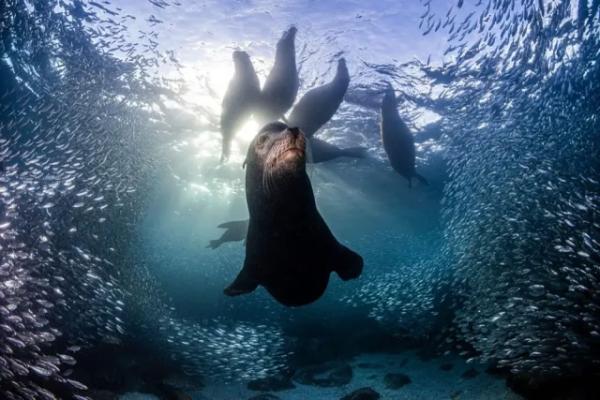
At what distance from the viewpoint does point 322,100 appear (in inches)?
208

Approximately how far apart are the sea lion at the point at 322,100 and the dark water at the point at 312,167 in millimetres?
3110

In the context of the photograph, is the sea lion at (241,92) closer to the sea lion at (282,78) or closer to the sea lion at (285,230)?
the sea lion at (282,78)

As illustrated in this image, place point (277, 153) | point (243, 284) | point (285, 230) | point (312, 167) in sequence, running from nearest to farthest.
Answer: point (277, 153) → point (285, 230) → point (243, 284) → point (312, 167)

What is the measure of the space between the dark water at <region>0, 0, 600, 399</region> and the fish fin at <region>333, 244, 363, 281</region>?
6.06m

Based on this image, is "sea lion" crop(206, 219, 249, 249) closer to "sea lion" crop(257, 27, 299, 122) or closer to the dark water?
"sea lion" crop(257, 27, 299, 122)

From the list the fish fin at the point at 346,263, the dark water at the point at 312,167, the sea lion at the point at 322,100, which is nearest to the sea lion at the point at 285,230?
the fish fin at the point at 346,263

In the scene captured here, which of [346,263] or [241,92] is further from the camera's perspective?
[241,92]

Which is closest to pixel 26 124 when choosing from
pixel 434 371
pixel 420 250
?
pixel 434 371

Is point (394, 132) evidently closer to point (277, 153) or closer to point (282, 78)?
point (282, 78)

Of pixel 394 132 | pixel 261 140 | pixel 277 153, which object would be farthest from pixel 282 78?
pixel 277 153

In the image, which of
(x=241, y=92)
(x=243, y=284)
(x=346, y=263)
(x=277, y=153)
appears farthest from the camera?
(x=241, y=92)

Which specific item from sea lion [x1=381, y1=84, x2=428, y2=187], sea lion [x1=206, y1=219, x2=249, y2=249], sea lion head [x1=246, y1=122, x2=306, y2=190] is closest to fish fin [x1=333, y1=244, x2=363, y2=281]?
sea lion head [x1=246, y1=122, x2=306, y2=190]

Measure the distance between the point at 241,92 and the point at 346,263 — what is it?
2.93m

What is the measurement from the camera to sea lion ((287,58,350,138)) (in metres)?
5.27
